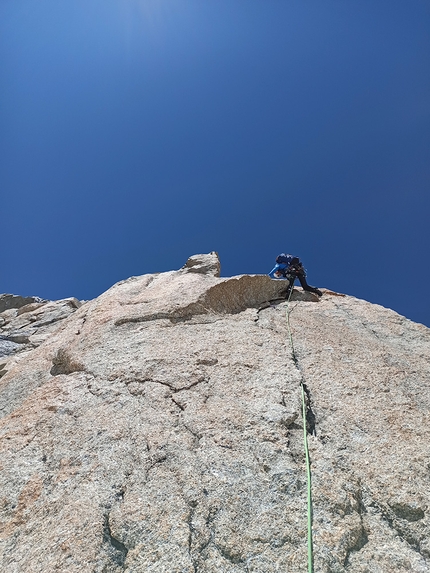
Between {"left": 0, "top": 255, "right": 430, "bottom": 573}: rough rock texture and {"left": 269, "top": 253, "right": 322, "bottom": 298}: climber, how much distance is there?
3.18 meters

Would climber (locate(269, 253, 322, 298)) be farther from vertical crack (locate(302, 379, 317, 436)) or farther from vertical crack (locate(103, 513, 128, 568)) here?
vertical crack (locate(103, 513, 128, 568))

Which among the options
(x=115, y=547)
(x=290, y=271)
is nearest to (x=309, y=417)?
(x=115, y=547)

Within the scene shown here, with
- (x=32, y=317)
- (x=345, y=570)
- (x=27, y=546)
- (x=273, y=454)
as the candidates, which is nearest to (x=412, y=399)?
(x=273, y=454)

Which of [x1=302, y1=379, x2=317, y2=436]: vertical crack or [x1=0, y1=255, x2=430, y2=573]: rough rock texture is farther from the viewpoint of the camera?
[x1=302, y1=379, x2=317, y2=436]: vertical crack

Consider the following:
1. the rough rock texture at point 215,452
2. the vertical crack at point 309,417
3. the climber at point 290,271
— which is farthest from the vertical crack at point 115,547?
the climber at point 290,271

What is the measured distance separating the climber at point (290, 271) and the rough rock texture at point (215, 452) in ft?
10.4

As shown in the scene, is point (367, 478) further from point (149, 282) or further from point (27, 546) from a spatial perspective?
point (149, 282)

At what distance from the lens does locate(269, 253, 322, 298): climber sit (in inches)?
367

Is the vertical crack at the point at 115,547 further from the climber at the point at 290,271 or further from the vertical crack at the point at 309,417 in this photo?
the climber at the point at 290,271

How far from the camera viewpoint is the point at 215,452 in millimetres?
3521

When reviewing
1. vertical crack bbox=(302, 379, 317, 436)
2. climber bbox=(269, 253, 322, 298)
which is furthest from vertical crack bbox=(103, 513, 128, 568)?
climber bbox=(269, 253, 322, 298)

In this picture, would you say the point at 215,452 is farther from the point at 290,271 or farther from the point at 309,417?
A: the point at 290,271

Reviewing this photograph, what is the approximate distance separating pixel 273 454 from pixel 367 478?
84 centimetres

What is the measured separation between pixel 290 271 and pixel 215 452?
7.08m
